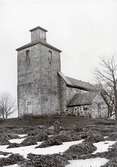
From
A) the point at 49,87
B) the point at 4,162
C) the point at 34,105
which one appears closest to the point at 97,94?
the point at 49,87

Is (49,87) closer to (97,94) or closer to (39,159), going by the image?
(97,94)

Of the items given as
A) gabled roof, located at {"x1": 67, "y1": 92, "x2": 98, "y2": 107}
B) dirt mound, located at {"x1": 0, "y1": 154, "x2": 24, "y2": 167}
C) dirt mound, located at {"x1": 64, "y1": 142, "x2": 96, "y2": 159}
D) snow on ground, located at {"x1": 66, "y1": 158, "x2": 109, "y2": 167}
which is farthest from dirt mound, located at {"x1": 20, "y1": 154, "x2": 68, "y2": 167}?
gabled roof, located at {"x1": 67, "y1": 92, "x2": 98, "y2": 107}

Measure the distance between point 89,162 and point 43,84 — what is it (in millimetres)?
25473

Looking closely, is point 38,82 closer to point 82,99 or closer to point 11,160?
point 82,99

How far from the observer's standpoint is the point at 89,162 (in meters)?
6.99

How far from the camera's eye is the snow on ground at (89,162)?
6.72 metres

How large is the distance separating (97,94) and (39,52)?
10233 millimetres

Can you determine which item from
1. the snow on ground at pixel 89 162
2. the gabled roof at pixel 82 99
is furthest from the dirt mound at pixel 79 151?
the gabled roof at pixel 82 99

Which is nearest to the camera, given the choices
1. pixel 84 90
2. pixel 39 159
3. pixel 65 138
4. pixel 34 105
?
pixel 39 159

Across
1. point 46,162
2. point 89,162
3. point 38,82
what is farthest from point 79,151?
point 38,82

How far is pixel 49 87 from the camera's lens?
33.2 meters

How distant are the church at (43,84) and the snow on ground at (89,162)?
24.2 m

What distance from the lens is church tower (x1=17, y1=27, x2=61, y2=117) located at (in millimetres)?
32031

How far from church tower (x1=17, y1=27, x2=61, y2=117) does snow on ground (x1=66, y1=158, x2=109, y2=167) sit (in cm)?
2421
